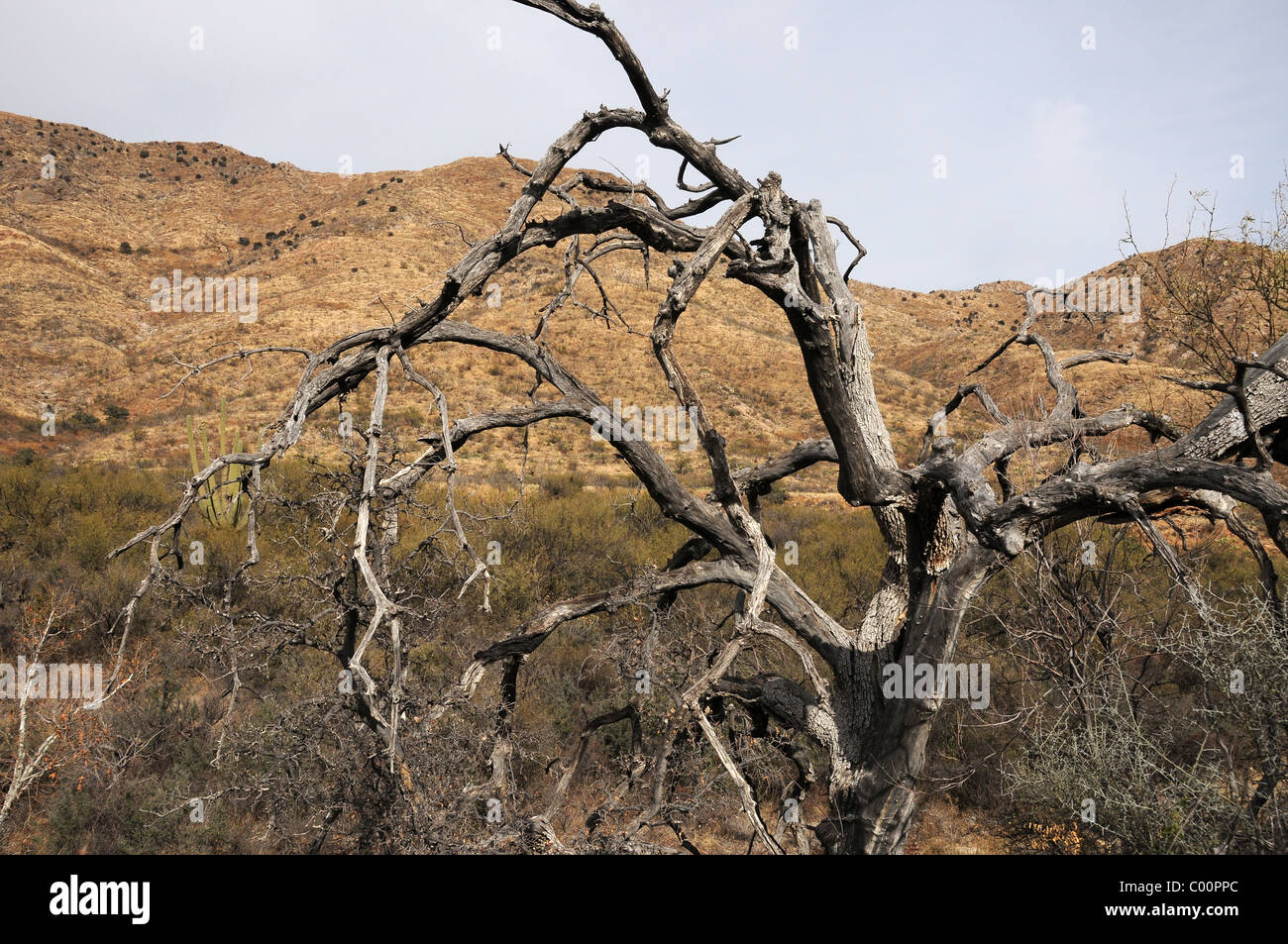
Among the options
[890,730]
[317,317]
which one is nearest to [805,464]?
[890,730]

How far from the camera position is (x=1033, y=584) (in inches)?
200

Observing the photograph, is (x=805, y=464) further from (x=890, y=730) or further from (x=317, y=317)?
(x=317, y=317)

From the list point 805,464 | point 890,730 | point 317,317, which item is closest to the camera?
point 890,730

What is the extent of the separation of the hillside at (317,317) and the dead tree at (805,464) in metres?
14.7

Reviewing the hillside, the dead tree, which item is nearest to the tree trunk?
the dead tree

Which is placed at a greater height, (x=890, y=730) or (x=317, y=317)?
(x=317, y=317)

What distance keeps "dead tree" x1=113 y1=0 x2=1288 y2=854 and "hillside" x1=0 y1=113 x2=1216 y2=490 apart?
48.3ft

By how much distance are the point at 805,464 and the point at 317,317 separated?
3827 centimetres

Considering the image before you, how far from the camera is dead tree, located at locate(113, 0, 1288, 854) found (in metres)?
3.62

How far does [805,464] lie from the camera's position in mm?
5402

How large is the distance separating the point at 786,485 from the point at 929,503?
22.3 metres

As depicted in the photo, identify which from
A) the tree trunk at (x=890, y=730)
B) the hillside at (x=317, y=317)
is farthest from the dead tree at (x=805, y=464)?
the hillside at (x=317, y=317)

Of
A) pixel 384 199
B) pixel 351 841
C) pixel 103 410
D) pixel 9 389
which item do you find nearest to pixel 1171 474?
pixel 351 841

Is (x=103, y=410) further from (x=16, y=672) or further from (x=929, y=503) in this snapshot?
(x=929, y=503)
